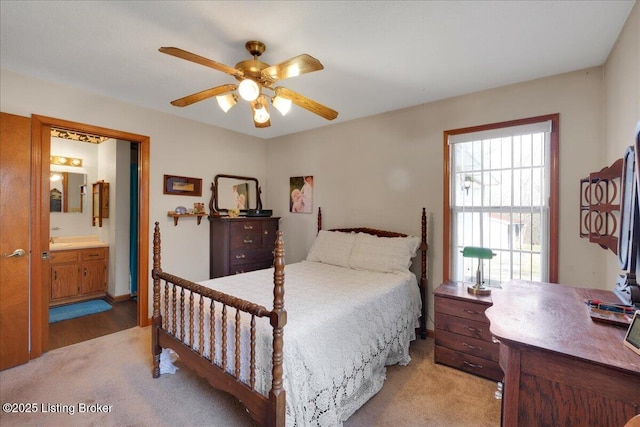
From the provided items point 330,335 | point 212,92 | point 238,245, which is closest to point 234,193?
point 238,245

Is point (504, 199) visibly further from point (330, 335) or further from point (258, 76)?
point (258, 76)

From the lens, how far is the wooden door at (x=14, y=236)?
2.40 meters

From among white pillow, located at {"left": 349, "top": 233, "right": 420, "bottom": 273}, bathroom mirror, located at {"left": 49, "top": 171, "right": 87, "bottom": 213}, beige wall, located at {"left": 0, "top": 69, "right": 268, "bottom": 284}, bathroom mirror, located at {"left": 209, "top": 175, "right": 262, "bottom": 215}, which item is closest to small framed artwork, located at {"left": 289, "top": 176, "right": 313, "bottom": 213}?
bathroom mirror, located at {"left": 209, "top": 175, "right": 262, "bottom": 215}

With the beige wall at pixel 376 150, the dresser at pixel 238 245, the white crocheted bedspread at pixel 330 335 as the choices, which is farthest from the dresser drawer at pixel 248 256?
the white crocheted bedspread at pixel 330 335

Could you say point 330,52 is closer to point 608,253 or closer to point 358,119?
point 358,119

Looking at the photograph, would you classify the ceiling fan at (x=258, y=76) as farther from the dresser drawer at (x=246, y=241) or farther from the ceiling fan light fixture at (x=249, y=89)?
the dresser drawer at (x=246, y=241)

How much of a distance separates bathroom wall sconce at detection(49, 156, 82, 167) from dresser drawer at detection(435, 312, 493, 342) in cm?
572

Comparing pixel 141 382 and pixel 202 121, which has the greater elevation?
pixel 202 121

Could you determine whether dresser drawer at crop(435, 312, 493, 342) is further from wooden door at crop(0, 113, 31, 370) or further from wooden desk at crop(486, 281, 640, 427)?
wooden door at crop(0, 113, 31, 370)

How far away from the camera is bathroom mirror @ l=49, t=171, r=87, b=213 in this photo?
4.46 metres

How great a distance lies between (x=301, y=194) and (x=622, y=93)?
340cm

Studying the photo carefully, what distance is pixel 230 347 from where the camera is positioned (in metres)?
1.78

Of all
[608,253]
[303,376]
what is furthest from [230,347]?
[608,253]

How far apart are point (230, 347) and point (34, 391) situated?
5.61 ft
